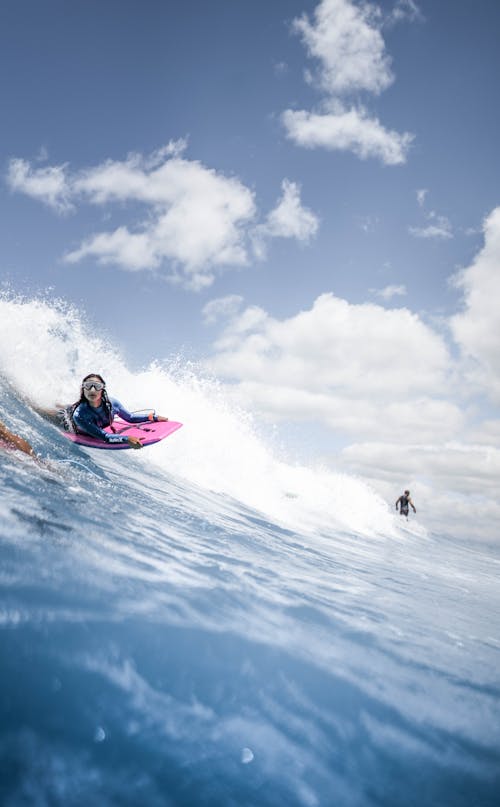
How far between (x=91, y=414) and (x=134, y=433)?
5.21 ft

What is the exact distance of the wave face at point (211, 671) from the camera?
246cm

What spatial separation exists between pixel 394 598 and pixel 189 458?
10.4 meters

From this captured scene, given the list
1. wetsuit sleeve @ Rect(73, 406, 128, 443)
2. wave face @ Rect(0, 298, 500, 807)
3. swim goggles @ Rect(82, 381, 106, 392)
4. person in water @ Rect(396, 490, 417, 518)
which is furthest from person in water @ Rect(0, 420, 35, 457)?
person in water @ Rect(396, 490, 417, 518)

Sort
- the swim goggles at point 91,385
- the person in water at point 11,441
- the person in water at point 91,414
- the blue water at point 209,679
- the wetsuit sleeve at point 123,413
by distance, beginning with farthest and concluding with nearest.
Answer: the wetsuit sleeve at point 123,413 < the person in water at point 91,414 < the swim goggles at point 91,385 < the person in water at point 11,441 < the blue water at point 209,679

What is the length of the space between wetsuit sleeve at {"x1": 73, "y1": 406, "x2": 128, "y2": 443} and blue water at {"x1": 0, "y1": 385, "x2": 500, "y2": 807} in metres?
3.31

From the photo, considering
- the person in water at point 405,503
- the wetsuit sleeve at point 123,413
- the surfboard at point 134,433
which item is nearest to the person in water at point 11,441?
the surfboard at point 134,433

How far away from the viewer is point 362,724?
124 inches

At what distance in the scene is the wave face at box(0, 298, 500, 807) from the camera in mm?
2461

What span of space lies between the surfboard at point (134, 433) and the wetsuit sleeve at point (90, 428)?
0.13 meters

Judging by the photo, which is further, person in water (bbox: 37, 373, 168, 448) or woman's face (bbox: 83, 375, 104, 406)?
person in water (bbox: 37, 373, 168, 448)

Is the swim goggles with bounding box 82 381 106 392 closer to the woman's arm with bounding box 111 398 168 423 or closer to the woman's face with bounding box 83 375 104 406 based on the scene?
the woman's face with bounding box 83 375 104 406

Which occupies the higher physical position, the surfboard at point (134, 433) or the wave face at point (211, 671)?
the surfboard at point (134, 433)

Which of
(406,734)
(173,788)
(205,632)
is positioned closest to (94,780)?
(173,788)

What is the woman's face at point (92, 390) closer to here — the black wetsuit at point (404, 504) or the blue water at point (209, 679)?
the blue water at point (209, 679)
